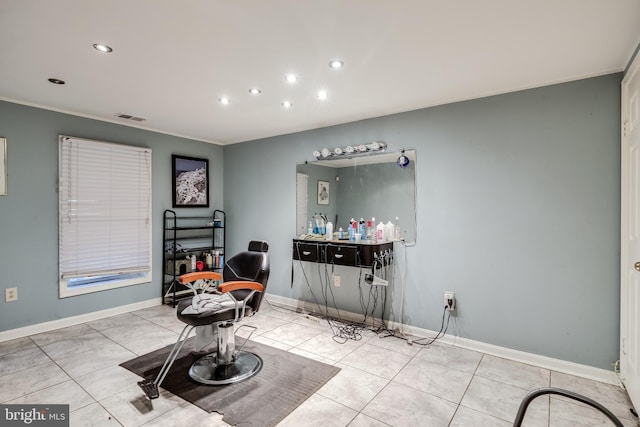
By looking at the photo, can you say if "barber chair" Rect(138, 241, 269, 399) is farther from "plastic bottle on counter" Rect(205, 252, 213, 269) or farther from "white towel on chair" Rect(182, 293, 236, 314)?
"plastic bottle on counter" Rect(205, 252, 213, 269)

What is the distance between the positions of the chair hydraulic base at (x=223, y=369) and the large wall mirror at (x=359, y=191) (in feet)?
5.78

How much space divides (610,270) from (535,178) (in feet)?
2.78

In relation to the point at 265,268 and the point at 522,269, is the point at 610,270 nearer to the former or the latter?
the point at 522,269

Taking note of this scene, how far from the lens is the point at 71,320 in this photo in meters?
3.52

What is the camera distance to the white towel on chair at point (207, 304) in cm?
232

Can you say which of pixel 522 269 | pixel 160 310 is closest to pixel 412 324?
pixel 522 269

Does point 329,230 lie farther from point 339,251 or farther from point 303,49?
point 303,49

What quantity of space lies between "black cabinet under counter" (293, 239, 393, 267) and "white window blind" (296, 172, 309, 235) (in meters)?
0.35

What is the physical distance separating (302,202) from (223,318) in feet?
6.92

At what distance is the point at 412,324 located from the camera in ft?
10.8

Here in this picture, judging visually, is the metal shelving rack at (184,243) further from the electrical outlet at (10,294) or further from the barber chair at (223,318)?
the barber chair at (223,318)

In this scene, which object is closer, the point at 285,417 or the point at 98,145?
the point at 285,417

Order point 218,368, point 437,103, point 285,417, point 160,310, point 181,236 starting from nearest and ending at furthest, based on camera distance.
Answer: point 285,417 → point 218,368 → point 437,103 → point 160,310 → point 181,236

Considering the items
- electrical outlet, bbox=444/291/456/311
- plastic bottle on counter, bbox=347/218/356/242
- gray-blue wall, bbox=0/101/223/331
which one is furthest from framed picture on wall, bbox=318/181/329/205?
gray-blue wall, bbox=0/101/223/331
